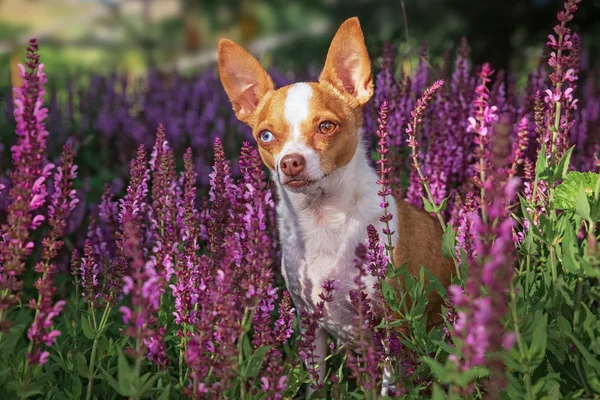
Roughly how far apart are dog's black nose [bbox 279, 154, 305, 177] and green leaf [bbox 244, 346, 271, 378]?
0.79m

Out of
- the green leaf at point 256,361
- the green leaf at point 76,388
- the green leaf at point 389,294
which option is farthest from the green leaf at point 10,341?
the green leaf at point 389,294

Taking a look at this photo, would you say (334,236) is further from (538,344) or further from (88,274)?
(538,344)

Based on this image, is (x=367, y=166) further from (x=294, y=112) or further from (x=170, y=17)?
(x=170, y=17)

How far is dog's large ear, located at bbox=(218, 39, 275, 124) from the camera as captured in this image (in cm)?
318

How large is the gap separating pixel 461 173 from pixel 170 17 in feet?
75.5

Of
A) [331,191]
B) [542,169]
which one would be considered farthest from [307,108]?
[542,169]

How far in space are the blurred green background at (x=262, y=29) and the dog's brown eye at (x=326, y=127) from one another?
3.72 ft

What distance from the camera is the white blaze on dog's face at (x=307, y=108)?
2.80 meters

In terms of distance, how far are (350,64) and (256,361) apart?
5.14 feet

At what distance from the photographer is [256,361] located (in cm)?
212

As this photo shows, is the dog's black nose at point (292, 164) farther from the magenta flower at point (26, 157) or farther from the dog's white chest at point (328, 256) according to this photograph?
the magenta flower at point (26, 157)

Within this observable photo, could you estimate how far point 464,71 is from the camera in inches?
169

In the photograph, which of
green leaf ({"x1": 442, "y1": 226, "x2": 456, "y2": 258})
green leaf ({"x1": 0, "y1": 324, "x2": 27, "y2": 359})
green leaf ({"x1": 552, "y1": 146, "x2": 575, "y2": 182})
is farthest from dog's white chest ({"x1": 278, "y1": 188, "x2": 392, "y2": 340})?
green leaf ({"x1": 0, "y1": 324, "x2": 27, "y2": 359})

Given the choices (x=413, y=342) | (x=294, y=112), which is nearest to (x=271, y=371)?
(x=413, y=342)
